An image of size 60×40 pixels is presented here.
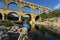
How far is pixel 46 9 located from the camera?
77500mm

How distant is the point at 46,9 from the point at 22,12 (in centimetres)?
1639

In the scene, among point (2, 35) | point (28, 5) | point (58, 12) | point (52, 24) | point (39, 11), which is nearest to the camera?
point (2, 35)

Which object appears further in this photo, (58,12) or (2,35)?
(58,12)

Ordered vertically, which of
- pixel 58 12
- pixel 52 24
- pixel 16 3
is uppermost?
pixel 16 3

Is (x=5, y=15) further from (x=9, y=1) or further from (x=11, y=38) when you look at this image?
(x=11, y=38)

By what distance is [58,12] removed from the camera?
60094 millimetres

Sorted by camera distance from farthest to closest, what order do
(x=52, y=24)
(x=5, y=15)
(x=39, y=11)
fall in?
(x=39, y=11)
(x=5, y=15)
(x=52, y=24)

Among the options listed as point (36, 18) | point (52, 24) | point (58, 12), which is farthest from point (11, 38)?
point (36, 18)

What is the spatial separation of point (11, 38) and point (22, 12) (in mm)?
50505

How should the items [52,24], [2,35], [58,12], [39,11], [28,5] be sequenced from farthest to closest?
[39,11] → [28,5] → [58,12] → [52,24] → [2,35]

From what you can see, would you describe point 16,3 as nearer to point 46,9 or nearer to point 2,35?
point 46,9

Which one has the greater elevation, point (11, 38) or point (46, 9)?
point (46, 9)

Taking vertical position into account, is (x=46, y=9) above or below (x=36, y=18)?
above

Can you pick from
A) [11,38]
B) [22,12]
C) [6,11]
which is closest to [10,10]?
[6,11]
